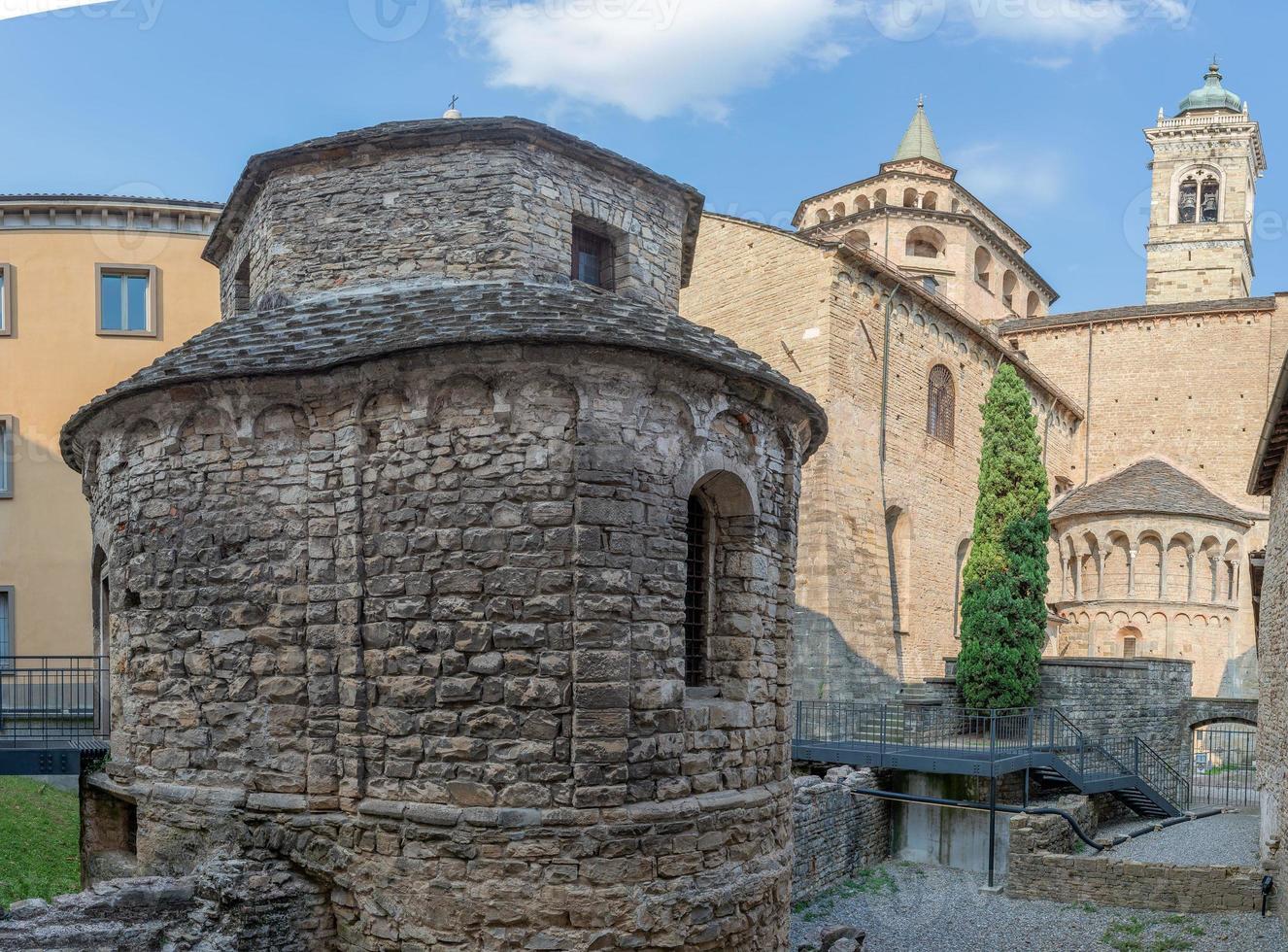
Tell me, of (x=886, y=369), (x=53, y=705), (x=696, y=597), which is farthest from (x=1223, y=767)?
(x=53, y=705)

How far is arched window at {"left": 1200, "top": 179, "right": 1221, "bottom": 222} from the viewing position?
5394 centimetres

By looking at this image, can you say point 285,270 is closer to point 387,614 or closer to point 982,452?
point 387,614

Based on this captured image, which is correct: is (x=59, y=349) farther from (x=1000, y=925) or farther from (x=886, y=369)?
(x=1000, y=925)

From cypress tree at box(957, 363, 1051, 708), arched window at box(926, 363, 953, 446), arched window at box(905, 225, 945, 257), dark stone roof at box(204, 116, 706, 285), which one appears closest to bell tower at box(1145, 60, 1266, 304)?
arched window at box(905, 225, 945, 257)

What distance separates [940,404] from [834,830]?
46.4ft

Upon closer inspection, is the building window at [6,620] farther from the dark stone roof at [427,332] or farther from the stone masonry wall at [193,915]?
the stone masonry wall at [193,915]

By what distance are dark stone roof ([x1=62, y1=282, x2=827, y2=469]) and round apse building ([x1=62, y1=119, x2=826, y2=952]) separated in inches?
1.8

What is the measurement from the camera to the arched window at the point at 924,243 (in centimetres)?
3825

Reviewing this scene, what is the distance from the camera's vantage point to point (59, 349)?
20625mm

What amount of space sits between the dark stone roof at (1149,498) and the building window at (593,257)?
2392 centimetres

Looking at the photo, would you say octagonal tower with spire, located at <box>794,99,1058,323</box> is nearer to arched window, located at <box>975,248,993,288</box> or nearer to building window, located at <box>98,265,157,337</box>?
arched window, located at <box>975,248,993,288</box>

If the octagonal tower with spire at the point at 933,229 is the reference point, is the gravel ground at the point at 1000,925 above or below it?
below

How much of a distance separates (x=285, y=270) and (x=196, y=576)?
3513 millimetres

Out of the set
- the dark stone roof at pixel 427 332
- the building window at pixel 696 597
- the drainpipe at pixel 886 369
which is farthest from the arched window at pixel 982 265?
the building window at pixel 696 597
